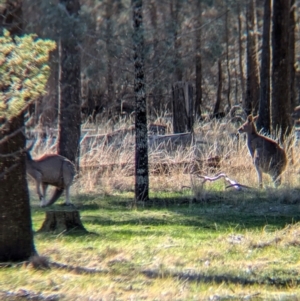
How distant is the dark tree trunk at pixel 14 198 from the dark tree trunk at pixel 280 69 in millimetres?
11935

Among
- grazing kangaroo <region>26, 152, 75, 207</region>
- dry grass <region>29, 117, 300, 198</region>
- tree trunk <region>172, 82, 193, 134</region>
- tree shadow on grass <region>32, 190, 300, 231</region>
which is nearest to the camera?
tree shadow on grass <region>32, 190, 300, 231</region>

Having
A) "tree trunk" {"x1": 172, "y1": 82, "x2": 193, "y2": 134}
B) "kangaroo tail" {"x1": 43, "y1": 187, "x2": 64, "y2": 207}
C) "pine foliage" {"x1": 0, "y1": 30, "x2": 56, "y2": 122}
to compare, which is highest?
"tree trunk" {"x1": 172, "y1": 82, "x2": 193, "y2": 134}

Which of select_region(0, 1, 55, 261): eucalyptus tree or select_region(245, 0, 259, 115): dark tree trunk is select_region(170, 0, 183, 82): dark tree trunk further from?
select_region(245, 0, 259, 115): dark tree trunk

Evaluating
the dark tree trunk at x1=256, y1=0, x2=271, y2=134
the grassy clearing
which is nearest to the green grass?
the grassy clearing

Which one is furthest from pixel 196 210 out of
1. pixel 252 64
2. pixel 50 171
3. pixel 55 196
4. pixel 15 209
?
pixel 252 64

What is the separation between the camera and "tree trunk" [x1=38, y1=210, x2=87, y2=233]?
11.2 meters

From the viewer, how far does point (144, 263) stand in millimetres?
9031

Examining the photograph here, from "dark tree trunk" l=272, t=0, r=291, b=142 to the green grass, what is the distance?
5.78m

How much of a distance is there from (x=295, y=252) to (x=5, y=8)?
15.3 ft

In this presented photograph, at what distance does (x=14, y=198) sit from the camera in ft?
29.0

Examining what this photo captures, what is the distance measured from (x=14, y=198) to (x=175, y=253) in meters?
2.17

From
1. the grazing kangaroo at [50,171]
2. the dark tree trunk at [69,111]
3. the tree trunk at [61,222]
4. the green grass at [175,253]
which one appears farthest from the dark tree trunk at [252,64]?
the tree trunk at [61,222]

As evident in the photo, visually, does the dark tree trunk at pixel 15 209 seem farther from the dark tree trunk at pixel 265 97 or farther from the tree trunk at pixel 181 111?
the dark tree trunk at pixel 265 97

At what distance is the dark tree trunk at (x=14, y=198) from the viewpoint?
862cm
